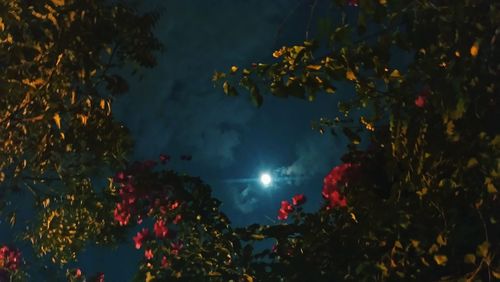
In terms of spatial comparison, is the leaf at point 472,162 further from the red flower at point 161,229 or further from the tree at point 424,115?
the red flower at point 161,229

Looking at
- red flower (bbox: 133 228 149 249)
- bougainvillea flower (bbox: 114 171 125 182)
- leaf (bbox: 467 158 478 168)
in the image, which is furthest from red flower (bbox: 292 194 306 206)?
leaf (bbox: 467 158 478 168)

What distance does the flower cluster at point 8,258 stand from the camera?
9086mm

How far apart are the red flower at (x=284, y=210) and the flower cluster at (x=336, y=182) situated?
180 centimetres

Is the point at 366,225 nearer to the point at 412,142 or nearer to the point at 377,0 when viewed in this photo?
the point at 412,142

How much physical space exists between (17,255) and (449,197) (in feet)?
28.5

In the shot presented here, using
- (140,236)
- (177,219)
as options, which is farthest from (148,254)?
(177,219)

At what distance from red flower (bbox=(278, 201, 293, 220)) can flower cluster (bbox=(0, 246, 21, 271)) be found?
5577mm

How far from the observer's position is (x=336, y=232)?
429cm

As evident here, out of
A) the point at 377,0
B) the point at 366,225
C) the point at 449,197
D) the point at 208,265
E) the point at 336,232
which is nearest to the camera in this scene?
the point at 377,0

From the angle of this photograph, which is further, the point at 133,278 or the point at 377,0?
the point at 133,278

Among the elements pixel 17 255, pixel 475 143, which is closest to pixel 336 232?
pixel 475 143

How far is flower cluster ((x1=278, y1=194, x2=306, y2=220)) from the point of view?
6.47 metres

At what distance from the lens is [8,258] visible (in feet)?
30.2

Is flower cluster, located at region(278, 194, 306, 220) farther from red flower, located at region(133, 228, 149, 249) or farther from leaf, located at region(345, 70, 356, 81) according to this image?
leaf, located at region(345, 70, 356, 81)
